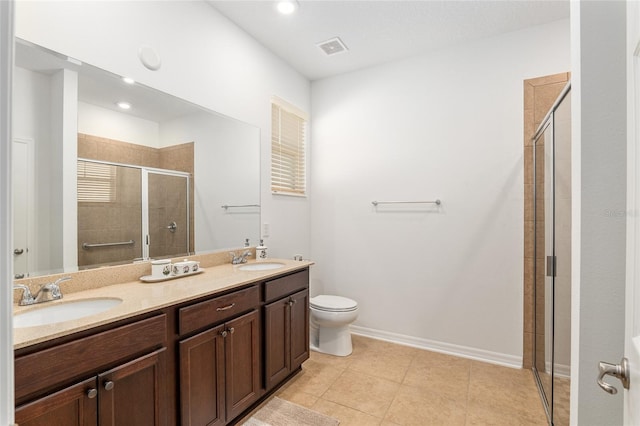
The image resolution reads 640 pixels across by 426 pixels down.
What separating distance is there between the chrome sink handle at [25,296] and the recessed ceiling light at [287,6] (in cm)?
223

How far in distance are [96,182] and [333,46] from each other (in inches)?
85.3

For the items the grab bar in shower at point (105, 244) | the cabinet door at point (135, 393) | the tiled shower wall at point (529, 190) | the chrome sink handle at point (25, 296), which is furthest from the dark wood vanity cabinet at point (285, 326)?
the tiled shower wall at point (529, 190)

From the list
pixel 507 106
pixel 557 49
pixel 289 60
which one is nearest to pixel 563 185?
pixel 507 106

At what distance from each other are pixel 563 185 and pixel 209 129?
2.27 meters

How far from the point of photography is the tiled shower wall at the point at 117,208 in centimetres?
153

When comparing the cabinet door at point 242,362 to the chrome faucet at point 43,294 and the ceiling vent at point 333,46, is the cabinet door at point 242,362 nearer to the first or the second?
the chrome faucet at point 43,294

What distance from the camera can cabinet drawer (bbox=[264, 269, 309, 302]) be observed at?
1939 mm

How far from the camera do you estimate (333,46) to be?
2.66 m

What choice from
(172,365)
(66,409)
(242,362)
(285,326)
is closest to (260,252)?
(285,326)

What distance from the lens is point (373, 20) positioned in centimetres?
231

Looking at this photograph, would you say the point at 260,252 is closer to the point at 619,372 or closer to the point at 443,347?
the point at 443,347

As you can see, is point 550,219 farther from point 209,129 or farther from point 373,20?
point 209,129

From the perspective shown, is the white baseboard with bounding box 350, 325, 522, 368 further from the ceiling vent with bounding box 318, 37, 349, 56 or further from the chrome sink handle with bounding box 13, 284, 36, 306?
the ceiling vent with bounding box 318, 37, 349, 56

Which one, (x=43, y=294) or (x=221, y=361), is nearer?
(x=43, y=294)
